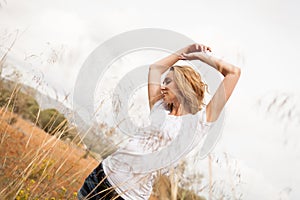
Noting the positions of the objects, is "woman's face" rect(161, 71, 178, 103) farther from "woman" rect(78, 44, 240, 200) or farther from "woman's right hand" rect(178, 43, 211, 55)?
"woman's right hand" rect(178, 43, 211, 55)

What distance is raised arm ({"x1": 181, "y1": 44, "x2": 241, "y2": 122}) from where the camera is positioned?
177 cm

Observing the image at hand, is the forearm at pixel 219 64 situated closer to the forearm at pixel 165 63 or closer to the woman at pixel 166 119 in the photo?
the woman at pixel 166 119

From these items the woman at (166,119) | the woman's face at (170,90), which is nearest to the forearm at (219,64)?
the woman at (166,119)

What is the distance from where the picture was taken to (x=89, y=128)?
185cm

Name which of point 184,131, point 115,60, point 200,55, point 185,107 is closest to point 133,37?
point 115,60

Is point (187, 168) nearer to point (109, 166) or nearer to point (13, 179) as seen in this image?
point (109, 166)

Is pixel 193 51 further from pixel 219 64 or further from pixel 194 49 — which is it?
pixel 219 64

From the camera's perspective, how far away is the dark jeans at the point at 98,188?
65.1 inches

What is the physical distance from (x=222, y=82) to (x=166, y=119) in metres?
0.35

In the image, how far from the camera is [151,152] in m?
1.54

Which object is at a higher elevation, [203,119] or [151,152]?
[203,119]

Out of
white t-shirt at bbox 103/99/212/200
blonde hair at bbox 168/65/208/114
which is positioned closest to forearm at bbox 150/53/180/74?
blonde hair at bbox 168/65/208/114

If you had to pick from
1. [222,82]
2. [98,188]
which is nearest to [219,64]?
[222,82]

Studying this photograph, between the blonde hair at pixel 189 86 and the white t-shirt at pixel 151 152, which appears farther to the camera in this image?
the blonde hair at pixel 189 86
